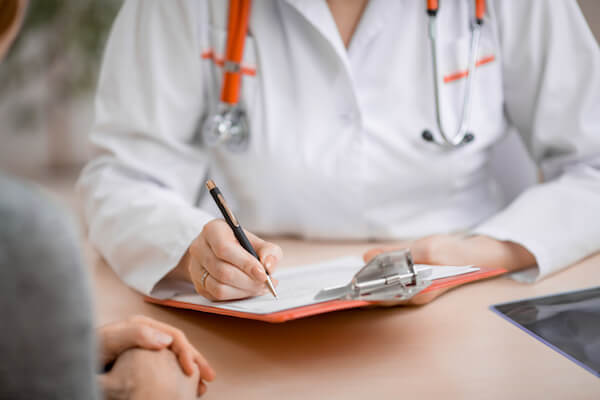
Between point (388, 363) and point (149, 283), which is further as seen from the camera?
point (149, 283)

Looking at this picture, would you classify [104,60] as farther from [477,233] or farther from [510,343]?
[510,343]

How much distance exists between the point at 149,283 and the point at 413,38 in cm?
58

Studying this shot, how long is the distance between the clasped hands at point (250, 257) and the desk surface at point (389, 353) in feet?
0.15

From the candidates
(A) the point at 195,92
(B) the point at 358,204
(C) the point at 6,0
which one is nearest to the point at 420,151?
(B) the point at 358,204

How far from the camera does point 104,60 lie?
3.26 ft

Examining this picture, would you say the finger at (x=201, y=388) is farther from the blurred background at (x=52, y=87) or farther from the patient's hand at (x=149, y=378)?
the blurred background at (x=52, y=87)

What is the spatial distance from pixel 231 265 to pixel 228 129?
0.35m

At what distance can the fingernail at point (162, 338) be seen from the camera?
0.51m

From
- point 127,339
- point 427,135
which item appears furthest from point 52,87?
point 127,339

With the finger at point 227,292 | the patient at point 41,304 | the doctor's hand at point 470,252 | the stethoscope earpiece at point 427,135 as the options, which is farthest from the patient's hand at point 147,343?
the stethoscope earpiece at point 427,135

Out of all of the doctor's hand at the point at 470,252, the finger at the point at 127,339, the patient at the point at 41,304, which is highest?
the patient at the point at 41,304

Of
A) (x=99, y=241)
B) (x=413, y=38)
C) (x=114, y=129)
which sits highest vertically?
(x=413, y=38)

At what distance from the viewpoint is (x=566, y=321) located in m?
0.63

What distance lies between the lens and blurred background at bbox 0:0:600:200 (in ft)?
9.52
